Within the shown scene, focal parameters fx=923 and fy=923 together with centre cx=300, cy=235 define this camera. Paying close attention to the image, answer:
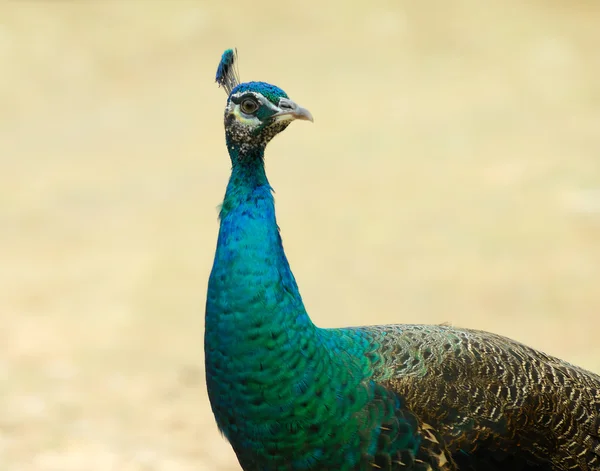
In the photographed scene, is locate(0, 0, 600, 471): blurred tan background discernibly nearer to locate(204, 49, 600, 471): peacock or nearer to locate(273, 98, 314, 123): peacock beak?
locate(204, 49, 600, 471): peacock

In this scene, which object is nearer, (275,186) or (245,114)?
(245,114)

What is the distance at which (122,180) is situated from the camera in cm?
1018

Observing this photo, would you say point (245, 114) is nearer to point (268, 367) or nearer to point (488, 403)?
point (268, 367)

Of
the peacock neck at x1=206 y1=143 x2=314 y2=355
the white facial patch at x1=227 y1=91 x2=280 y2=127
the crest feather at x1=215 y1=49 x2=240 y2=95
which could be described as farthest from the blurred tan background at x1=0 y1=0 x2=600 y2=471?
the white facial patch at x1=227 y1=91 x2=280 y2=127

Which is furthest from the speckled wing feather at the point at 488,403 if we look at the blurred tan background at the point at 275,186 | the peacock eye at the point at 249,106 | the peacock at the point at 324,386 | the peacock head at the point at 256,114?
the blurred tan background at the point at 275,186

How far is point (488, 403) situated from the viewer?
12.3ft

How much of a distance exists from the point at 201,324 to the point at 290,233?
5.37ft

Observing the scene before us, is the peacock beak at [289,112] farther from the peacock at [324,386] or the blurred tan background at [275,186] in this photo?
the blurred tan background at [275,186]

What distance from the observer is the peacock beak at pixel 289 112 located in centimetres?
359

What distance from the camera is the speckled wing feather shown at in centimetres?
369

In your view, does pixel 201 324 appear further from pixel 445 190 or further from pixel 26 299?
pixel 445 190

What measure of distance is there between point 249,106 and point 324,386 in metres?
1.13

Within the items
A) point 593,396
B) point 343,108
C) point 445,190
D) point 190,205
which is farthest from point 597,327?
point 343,108

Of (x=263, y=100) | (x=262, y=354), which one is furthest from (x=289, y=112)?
(x=262, y=354)
